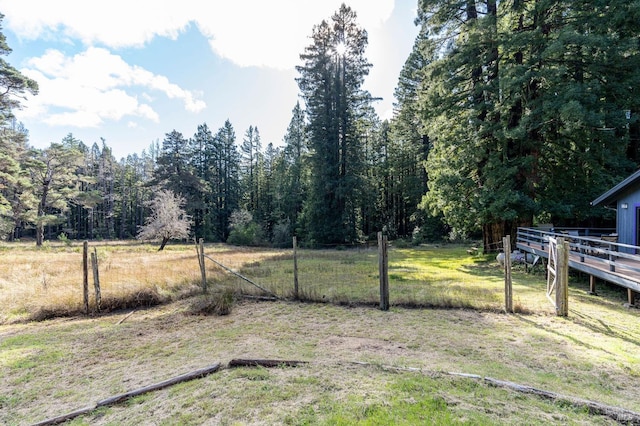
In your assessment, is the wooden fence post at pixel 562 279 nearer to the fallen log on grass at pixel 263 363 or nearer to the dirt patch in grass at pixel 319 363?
the dirt patch in grass at pixel 319 363

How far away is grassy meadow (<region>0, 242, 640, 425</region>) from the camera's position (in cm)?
297

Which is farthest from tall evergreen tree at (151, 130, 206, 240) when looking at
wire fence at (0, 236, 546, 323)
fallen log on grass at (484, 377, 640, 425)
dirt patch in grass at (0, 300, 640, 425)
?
fallen log on grass at (484, 377, 640, 425)

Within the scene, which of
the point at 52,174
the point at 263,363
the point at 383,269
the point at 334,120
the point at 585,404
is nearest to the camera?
the point at 585,404

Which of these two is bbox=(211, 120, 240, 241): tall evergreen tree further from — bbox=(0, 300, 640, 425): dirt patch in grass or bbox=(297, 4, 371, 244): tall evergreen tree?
bbox=(0, 300, 640, 425): dirt patch in grass

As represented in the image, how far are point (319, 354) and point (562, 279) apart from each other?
17.4ft

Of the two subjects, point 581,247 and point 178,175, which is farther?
point 178,175

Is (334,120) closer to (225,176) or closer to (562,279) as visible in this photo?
(225,176)

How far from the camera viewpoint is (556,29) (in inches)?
547

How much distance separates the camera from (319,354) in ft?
14.7

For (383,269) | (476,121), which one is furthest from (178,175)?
(383,269)

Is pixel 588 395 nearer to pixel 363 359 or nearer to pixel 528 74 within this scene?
pixel 363 359

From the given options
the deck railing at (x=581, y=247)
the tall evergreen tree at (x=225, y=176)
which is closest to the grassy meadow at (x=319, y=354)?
the deck railing at (x=581, y=247)

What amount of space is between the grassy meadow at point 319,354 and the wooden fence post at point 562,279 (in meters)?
0.29

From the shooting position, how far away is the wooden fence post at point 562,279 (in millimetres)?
6152
